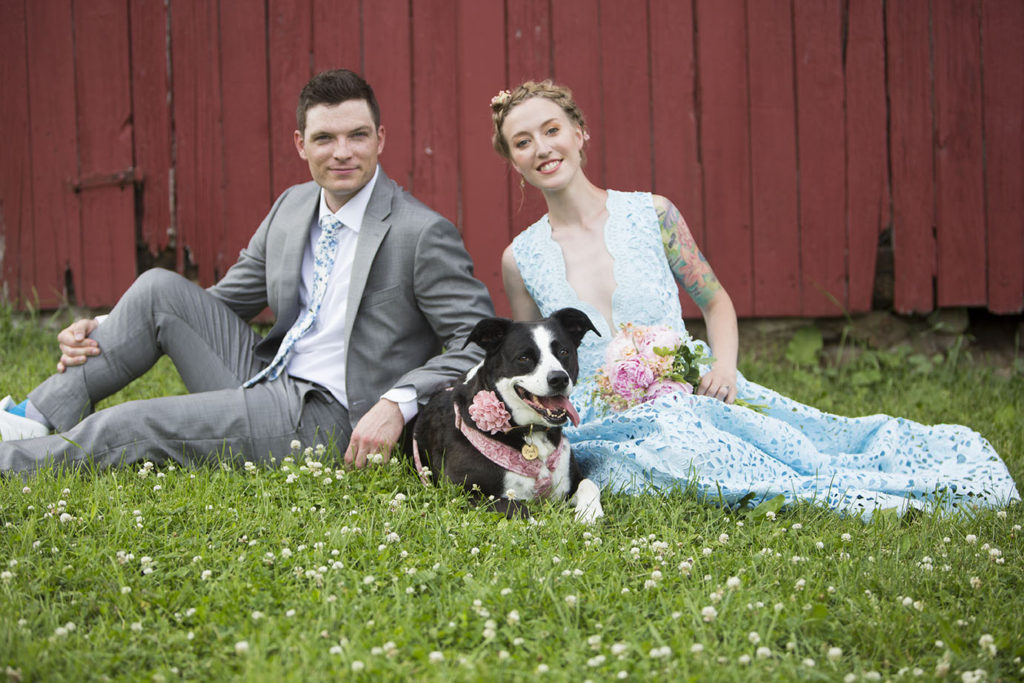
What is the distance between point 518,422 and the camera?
3.17m

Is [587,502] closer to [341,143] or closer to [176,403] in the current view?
[176,403]

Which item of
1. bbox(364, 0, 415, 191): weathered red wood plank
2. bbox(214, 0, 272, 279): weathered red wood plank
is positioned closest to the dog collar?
bbox(364, 0, 415, 191): weathered red wood plank

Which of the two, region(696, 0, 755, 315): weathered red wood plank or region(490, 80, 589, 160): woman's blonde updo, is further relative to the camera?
region(696, 0, 755, 315): weathered red wood plank

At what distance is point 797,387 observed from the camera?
18.3 feet

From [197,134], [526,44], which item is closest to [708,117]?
[526,44]

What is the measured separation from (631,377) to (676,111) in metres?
2.88

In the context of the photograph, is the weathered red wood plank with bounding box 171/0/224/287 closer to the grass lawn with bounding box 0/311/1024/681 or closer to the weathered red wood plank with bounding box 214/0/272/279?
the weathered red wood plank with bounding box 214/0/272/279

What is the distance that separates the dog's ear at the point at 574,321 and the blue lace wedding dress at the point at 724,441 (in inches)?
15.4

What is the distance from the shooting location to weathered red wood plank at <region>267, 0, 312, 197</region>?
601cm

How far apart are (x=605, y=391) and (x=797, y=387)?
7.94 ft

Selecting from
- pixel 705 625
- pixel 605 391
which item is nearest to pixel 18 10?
pixel 605 391

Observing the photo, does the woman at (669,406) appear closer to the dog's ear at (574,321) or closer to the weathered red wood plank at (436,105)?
the dog's ear at (574,321)

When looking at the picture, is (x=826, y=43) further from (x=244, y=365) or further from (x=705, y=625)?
(x=705, y=625)

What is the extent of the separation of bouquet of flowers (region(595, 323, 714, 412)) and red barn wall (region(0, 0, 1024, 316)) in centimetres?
185
